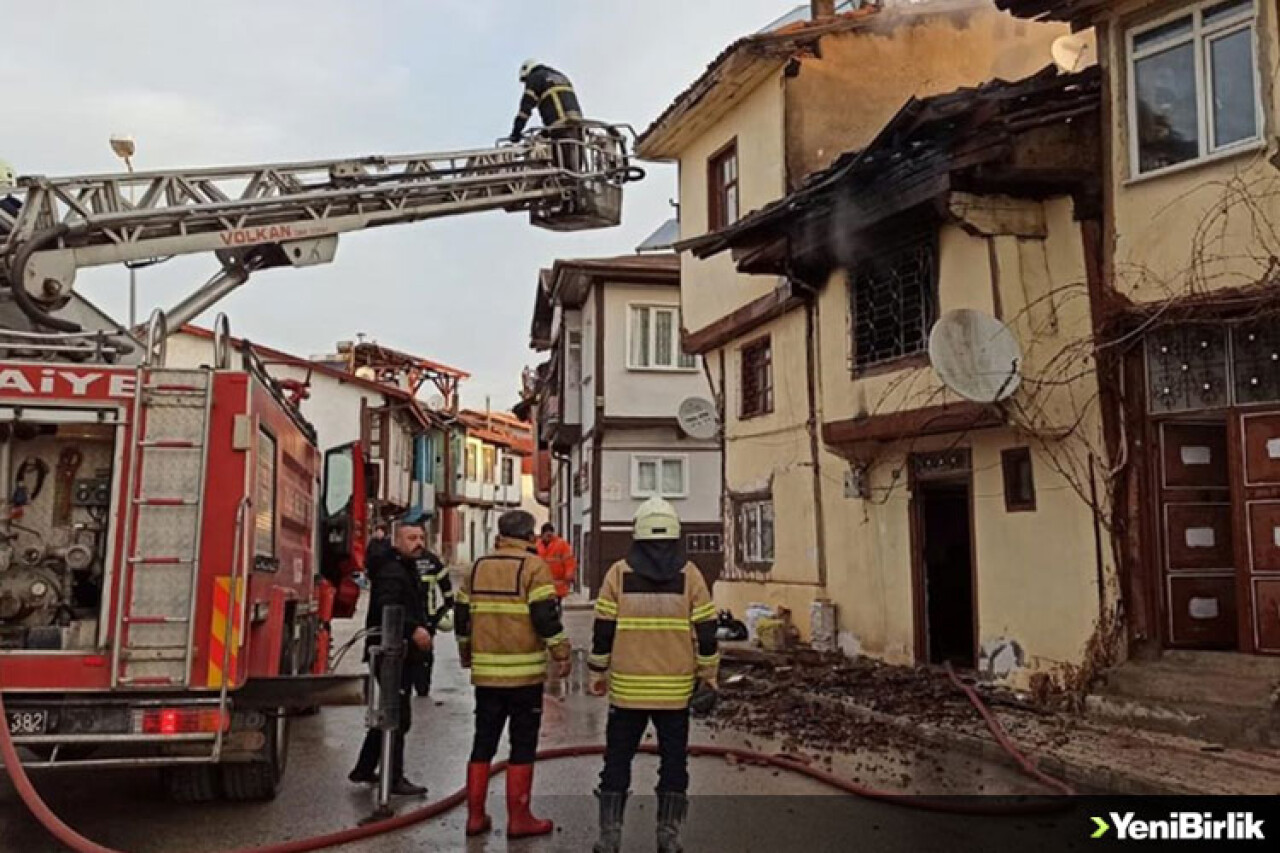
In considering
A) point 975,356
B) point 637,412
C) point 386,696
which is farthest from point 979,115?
point 637,412

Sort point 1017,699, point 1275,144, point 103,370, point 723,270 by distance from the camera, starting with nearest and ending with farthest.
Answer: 1. point 103,370
2. point 1275,144
3. point 1017,699
4. point 723,270

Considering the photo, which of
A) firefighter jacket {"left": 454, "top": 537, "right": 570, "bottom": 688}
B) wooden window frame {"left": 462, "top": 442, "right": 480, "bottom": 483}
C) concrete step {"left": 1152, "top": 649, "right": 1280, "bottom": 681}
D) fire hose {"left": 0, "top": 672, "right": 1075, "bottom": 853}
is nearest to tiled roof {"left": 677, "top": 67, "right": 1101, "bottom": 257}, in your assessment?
concrete step {"left": 1152, "top": 649, "right": 1280, "bottom": 681}

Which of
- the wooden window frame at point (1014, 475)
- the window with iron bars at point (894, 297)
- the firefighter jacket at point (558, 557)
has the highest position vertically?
the window with iron bars at point (894, 297)

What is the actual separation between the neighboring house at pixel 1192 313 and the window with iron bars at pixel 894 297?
2104 mm

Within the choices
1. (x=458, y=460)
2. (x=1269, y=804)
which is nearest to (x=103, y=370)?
(x=1269, y=804)

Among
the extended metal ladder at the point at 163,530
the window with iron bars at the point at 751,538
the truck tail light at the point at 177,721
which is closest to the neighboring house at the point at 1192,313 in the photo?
the window with iron bars at the point at 751,538

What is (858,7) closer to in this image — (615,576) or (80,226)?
(80,226)

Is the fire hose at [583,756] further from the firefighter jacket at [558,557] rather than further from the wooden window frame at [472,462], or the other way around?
the wooden window frame at [472,462]

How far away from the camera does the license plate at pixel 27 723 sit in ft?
18.0

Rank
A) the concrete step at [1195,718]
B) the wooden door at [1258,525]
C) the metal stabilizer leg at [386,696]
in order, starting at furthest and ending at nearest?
the wooden door at [1258,525] < the concrete step at [1195,718] < the metal stabilizer leg at [386,696]

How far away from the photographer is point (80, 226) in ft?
30.1

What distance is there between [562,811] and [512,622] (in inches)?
53.7

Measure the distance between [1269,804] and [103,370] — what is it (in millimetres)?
6752

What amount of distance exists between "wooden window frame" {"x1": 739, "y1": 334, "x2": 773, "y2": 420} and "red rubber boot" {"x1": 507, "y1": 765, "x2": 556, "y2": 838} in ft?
32.1
